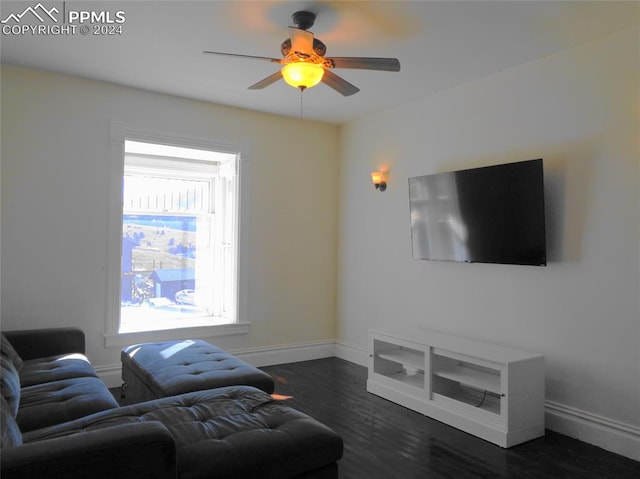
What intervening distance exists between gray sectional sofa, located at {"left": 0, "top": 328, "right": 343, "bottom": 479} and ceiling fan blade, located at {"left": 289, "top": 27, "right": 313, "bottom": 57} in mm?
1923

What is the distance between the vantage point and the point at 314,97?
14.6ft

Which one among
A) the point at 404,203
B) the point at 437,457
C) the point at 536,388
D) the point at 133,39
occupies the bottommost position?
the point at 437,457

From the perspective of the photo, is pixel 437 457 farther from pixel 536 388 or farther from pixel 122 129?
pixel 122 129

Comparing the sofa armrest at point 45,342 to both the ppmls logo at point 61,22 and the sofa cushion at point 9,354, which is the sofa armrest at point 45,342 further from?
the ppmls logo at point 61,22

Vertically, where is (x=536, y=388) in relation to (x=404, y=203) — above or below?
below

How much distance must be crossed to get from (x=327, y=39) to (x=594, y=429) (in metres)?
3.13

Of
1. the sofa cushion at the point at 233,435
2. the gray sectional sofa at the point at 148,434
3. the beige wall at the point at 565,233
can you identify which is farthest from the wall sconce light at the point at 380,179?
the sofa cushion at the point at 233,435

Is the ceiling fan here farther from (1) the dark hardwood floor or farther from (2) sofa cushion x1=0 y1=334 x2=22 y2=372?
(1) the dark hardwood floor

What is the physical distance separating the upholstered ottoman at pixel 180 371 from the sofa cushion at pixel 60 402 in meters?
0.38

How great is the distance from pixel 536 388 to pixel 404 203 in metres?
2.08

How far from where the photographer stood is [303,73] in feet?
8.83

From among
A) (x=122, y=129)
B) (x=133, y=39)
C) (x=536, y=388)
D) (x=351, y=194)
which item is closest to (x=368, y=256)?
(x=351, y=194)

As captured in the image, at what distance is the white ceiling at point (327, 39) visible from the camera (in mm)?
2787

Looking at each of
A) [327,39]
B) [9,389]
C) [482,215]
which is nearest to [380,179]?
[482,215]
